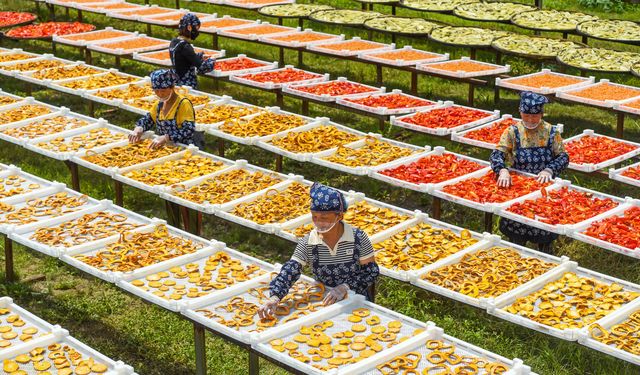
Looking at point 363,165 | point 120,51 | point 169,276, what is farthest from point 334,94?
point 169,276

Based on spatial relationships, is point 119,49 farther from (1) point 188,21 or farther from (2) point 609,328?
(2) point 609,328

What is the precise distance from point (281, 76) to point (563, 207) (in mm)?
6488

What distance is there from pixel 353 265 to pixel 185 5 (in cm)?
1746

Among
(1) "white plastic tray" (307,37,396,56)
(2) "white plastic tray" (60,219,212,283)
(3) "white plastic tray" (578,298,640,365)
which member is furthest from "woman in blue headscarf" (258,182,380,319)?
(1) "white plastic tray" (307,37,396,56)

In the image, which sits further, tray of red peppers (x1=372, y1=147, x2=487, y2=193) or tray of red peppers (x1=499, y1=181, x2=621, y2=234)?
tray of red peppers (x1=372, y1=147, x2=487, y2=193)

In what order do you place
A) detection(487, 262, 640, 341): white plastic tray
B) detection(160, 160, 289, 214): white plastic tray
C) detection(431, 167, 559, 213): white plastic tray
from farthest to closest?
detection(160, 160, 289, 214): white plastic tray
detection(431, 167, 559, 213): white plastic tray
detection(487, 262, 640, 341): white plastic tray

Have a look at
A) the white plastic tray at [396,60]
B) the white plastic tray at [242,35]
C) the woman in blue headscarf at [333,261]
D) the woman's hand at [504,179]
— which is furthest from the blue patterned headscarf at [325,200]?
the white plastic tray at [242,35]

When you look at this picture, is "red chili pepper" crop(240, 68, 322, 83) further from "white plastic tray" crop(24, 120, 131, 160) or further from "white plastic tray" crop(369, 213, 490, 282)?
"white plastic tray" crop(369, 213, 490, 282)

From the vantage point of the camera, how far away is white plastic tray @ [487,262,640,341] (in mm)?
6270

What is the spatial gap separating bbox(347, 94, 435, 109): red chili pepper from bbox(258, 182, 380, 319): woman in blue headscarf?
6022mm

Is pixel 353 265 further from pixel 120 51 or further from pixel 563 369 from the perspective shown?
pixel 120 51

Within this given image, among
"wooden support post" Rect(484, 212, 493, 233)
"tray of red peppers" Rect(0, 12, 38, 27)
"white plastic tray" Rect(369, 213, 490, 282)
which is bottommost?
"wooden support post" Rect(484, 212, 493, 233)

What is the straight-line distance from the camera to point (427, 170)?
9.60m

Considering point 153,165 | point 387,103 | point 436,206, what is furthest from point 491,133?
point 153,165
